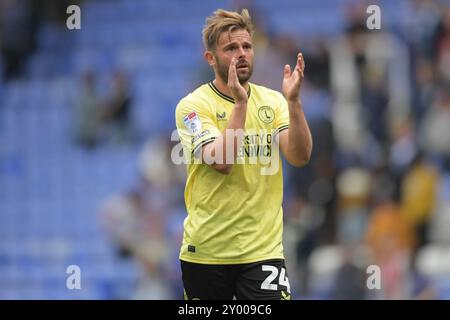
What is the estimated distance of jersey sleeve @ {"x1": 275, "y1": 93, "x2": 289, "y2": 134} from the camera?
19.5 feet

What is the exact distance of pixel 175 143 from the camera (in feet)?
39.4

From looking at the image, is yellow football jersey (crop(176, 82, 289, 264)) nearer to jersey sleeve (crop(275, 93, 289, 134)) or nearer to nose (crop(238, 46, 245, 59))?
jersey sleeve (crop(275, 93, 289, 134))

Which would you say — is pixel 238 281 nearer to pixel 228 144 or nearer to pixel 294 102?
pixel 228 144

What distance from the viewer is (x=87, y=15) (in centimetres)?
1491

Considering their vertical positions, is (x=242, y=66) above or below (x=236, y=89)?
above

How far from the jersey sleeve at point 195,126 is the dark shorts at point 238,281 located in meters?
0.66

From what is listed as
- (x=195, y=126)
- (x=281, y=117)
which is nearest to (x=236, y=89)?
(x=195, y=126)

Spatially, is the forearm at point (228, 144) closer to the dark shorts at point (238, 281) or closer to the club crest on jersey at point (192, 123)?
the club crest on jersey at point (192, 123)

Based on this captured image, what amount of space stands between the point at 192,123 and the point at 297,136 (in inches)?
23.6

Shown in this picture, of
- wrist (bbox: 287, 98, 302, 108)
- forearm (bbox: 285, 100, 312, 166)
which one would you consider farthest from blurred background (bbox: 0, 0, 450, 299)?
wrist (bbox: 287, 98, 302, 108)

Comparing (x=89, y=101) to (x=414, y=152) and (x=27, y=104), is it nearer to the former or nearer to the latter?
(x=27, y=104)

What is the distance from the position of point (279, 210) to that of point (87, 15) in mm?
9617

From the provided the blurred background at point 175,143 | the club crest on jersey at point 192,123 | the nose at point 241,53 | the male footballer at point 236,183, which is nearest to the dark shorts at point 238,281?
the male footballer at point 236,183
